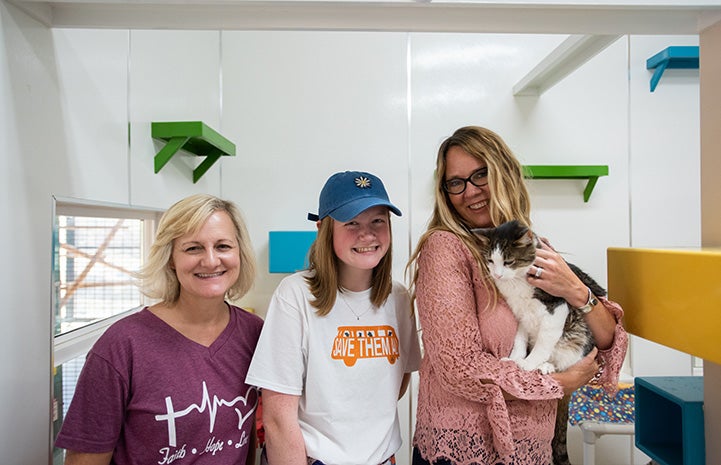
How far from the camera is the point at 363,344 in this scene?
1.25 metres

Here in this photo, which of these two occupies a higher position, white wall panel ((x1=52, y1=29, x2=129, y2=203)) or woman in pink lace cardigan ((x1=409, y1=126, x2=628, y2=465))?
white wall panel ((x1=52, y1=29, x2=129, y2=203))

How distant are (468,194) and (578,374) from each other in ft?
1.81

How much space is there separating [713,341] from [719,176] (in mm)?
536

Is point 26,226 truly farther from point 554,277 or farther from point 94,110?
point 554,277

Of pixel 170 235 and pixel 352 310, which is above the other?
pixel 170 235

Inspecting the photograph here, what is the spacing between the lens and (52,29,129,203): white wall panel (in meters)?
1.41

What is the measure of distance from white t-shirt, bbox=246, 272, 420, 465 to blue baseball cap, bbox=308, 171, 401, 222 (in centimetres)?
24

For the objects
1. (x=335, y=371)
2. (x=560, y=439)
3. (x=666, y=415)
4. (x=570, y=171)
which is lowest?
(x=560, y=439)

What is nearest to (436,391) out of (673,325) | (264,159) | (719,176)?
(673,325)

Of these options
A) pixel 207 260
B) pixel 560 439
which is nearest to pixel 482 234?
pixel 207 260

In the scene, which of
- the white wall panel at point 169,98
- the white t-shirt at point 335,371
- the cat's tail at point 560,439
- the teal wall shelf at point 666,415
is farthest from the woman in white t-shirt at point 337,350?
the white wall panel at point 169,98

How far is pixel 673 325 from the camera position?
42.8 inches

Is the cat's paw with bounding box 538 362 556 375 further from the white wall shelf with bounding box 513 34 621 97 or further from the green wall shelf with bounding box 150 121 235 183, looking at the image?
the green wall shelf with bounding box 150 121 235 183

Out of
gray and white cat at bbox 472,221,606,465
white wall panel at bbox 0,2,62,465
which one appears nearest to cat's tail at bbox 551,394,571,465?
gray and white cat at bbox 472,221,606,465
